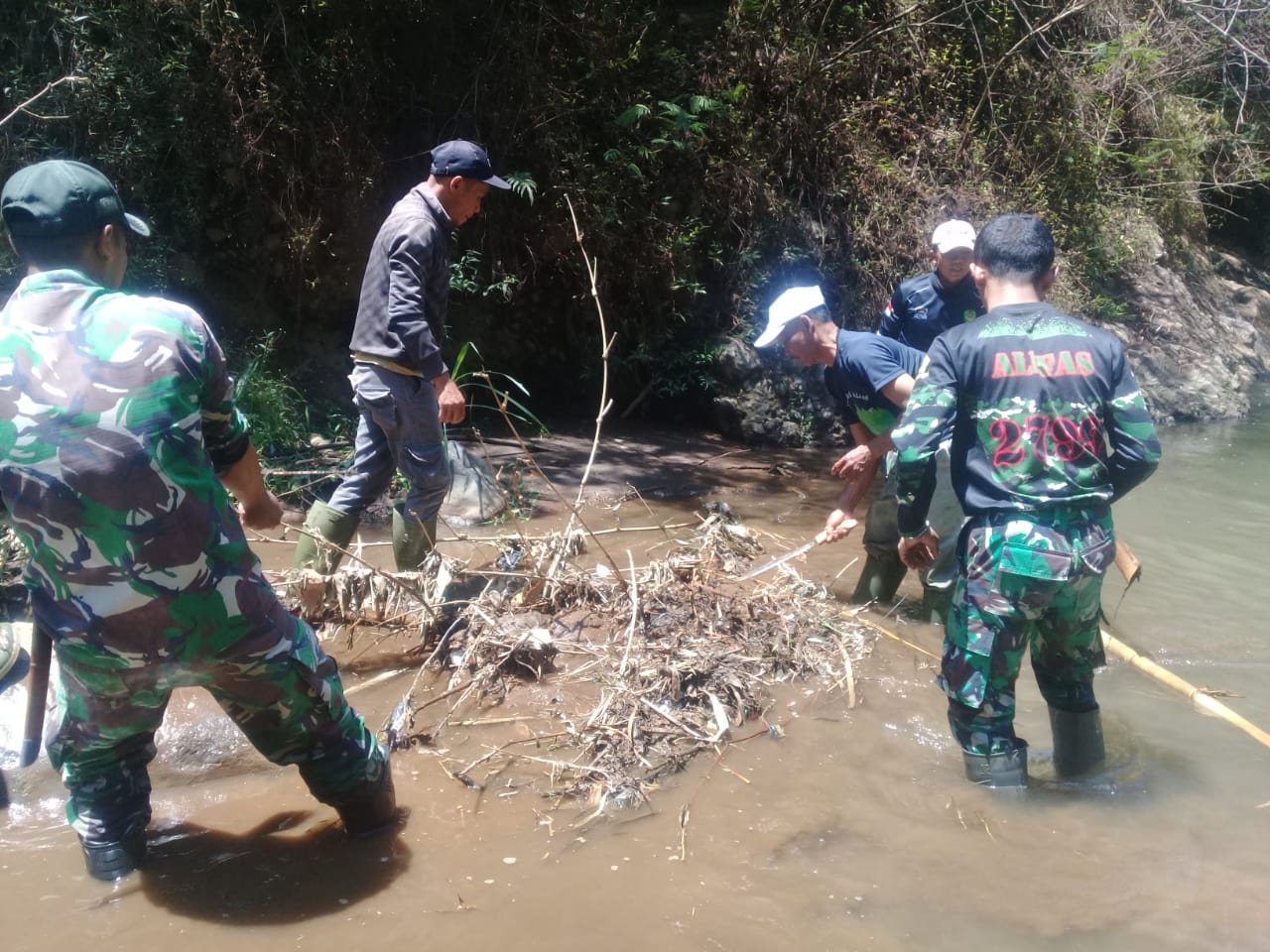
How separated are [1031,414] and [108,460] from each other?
2331 millimetres

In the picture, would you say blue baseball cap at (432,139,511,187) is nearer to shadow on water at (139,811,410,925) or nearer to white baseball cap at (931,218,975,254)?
white baseball cap at (931,218,975,254)

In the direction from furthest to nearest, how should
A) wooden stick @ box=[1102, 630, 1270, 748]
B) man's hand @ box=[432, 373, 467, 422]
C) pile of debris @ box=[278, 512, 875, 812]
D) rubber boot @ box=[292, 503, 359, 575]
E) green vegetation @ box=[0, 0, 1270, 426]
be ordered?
green vegetation @ box=[0, 0, 1270, 426] → rubber boot @ box=[292, 503, 359, 575] → man's hand @ box=[432, 373, 467, 422] → wooden stick @ box=[1102, 630, 1270, 748] → pile of debris @ box=[278, 512, 875, 812]

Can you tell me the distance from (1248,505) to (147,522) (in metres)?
7.01

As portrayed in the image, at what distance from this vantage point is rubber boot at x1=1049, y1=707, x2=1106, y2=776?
3.29 m

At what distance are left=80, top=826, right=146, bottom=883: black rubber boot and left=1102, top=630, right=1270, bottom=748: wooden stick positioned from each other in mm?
3609

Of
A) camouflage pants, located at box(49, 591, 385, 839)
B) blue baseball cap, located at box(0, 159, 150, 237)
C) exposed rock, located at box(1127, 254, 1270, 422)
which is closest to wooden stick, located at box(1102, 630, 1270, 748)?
camouflage pants, located at box(49, 591, 385, 839)

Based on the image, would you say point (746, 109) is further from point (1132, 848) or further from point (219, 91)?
point (1132, 848)

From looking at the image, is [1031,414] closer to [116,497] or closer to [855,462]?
[855,462]

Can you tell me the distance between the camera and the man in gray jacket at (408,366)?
4148 millimetres

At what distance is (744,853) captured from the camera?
296 centimetres

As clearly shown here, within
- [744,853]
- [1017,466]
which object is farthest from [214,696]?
[1017,466]

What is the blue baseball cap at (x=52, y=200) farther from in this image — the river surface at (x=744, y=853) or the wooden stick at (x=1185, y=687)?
the wooden stick at (x=1185, y=687)

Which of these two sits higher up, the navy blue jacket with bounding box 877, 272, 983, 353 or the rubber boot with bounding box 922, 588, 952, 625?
the navy blue jacket with bounding box 877, 272, 983, 353

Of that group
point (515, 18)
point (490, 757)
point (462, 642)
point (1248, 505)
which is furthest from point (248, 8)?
point (1248, 505)
